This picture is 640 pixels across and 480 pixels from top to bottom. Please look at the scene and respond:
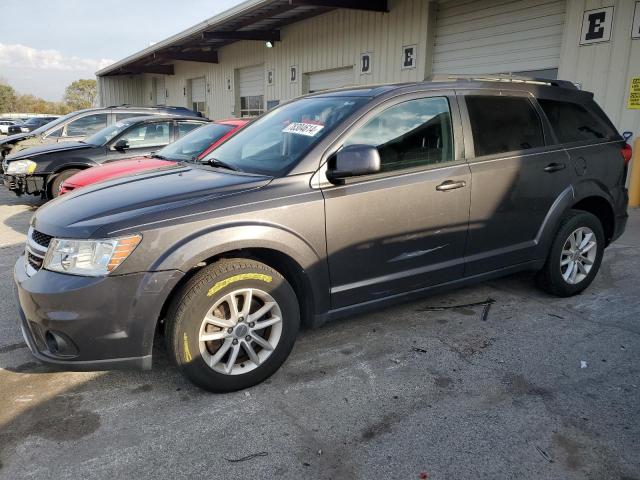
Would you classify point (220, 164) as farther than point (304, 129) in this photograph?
Yes

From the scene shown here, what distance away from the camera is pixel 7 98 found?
6881 cm

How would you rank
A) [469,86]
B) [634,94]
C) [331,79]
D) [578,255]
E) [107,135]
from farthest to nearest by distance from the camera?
[331,79] → [107,135] → [634,94] → [578,255] → [469,86]

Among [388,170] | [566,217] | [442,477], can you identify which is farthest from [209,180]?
[566,217]

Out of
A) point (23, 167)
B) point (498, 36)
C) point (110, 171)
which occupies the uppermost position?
point (498, 36)

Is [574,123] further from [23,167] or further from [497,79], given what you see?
[23,167]

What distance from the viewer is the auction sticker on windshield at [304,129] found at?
3.25 meters

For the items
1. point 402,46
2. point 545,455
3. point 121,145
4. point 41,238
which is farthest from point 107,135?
point 545,455

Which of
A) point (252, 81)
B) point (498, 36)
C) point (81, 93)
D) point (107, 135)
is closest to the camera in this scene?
point (107, 135)

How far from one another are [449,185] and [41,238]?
101 inches

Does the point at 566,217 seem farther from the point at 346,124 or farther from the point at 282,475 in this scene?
the point at 282,475

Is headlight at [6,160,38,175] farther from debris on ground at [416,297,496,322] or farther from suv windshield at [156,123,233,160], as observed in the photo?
debris on ground at [416,297,496,322]

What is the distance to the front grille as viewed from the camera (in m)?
2.72

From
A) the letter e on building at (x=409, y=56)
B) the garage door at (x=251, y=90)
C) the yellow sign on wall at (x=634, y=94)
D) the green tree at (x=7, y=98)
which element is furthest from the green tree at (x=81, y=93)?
the yellow sign on wall at (x=634, y=94)

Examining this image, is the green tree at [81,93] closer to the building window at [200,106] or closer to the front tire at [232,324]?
the building window at [200,106]
